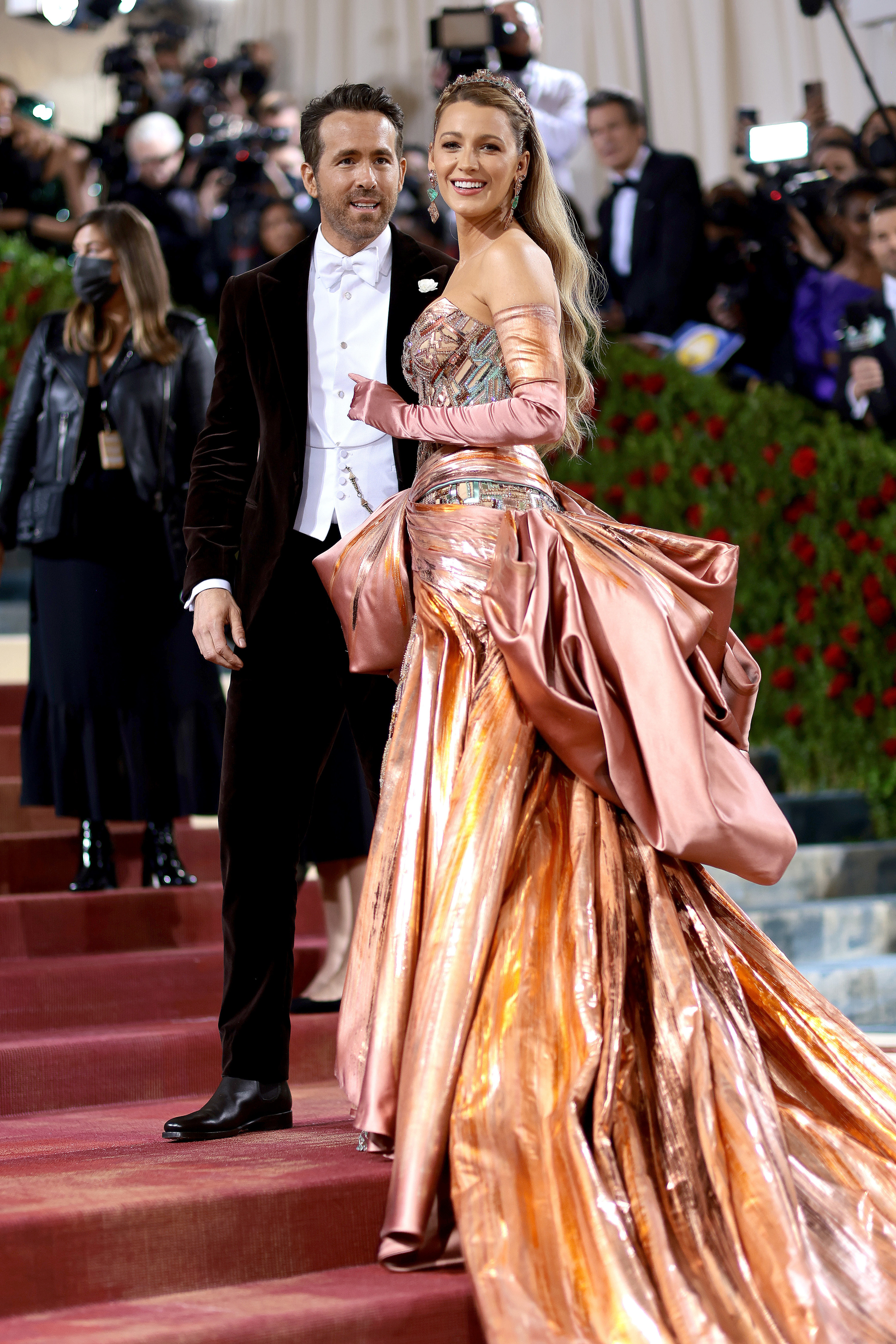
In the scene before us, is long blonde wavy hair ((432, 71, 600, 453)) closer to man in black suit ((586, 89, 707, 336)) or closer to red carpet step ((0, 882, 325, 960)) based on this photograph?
red carpet step ((0, 882, 325, 960))

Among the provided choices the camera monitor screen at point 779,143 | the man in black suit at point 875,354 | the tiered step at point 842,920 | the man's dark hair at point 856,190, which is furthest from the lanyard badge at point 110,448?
the camera monitor screen at point 779,143

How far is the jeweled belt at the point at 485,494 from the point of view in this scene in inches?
107

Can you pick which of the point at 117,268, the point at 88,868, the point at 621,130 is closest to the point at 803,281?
the point at 621,130

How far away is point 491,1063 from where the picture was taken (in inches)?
92.5

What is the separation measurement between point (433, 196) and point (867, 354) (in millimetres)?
3800

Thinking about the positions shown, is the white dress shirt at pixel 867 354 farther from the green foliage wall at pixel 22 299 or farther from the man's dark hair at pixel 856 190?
the green foliage wall at pixel 22 299

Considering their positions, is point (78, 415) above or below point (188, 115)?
below

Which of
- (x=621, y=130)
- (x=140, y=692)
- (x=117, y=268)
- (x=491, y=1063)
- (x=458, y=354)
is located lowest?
(x=491, y=1063)

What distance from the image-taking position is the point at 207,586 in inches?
114

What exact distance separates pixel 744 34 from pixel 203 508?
26.2 feet

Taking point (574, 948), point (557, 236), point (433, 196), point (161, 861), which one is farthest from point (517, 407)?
point (161, 861)

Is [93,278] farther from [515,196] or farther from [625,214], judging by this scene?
[625,214]

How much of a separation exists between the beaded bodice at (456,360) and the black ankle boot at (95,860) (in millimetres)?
2176

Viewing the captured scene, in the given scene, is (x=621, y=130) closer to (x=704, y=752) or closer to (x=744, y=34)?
(x=744, y=34)
